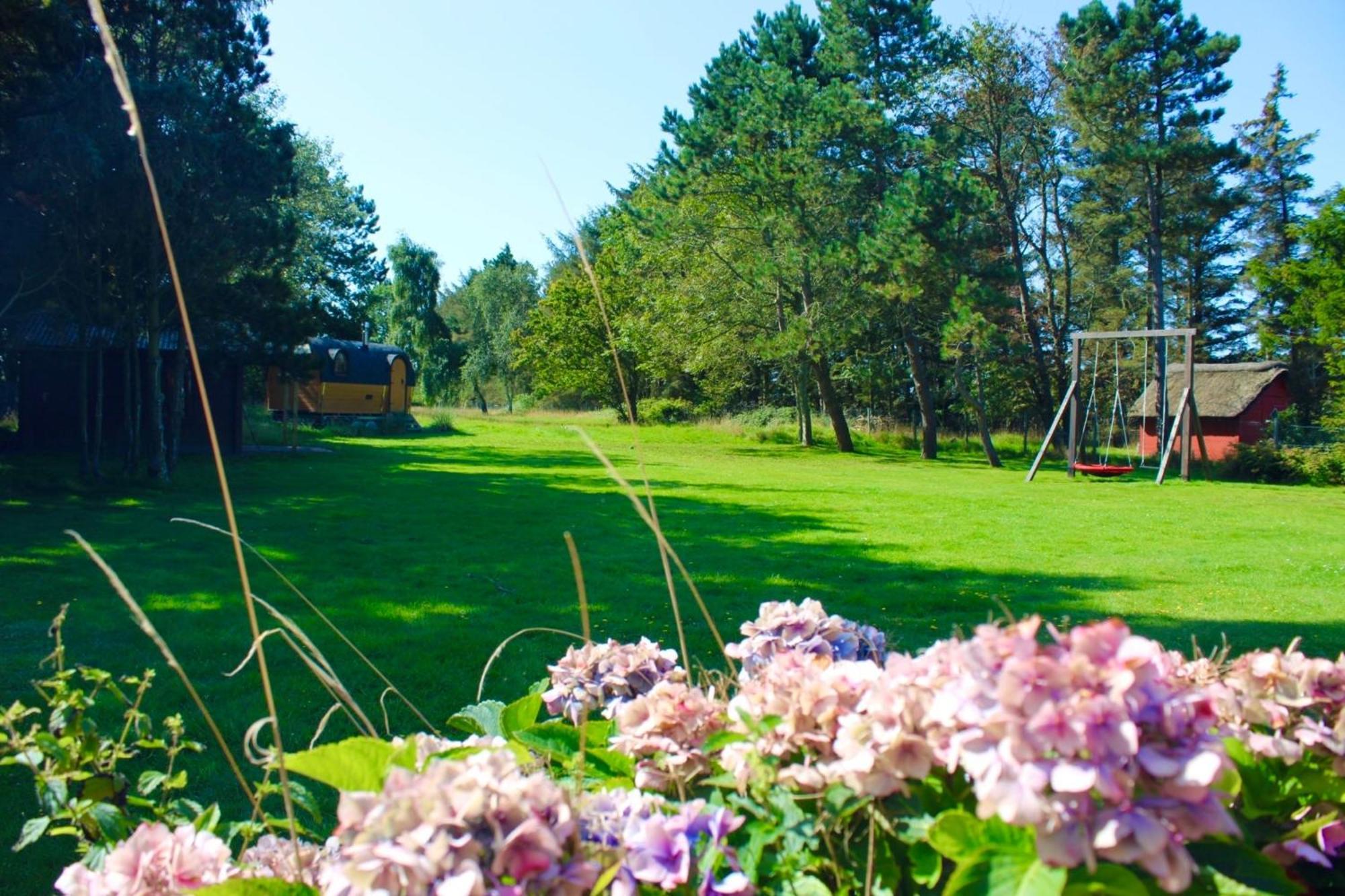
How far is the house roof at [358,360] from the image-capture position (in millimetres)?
33406

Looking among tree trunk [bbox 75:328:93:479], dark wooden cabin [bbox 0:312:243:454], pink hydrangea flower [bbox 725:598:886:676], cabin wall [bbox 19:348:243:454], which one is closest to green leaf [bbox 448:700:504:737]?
pink hydrangea flower [bbox 725:598:886:676]

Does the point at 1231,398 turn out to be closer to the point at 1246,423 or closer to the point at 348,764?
the point at 1246,423

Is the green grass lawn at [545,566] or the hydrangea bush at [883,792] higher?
the hydrangea bush at [883,792]

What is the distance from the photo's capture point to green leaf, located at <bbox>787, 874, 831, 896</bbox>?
0.96m

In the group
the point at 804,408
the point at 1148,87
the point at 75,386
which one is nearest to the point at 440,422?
the point at 804,408

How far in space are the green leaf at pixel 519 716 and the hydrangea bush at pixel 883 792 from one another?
15 mm

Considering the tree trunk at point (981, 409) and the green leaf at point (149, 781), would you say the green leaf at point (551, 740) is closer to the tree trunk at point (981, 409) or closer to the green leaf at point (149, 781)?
the green leaf at point (149, 781)

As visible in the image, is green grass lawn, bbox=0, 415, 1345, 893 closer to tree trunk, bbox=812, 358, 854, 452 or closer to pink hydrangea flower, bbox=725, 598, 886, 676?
pink hydrangea flower, bbox=725, 598, 886, 676

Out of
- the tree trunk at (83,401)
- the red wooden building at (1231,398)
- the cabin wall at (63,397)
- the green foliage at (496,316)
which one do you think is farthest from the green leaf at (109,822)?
the green foliage at (496,316)

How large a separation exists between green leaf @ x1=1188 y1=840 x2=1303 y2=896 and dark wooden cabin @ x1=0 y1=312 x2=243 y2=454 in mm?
17772

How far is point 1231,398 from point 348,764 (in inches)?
1219

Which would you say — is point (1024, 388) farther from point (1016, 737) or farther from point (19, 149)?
point (1016, 737)

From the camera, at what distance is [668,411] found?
4138 cm

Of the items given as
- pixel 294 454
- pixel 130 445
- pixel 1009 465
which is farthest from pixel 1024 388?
pixel 130 445
